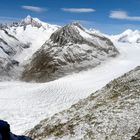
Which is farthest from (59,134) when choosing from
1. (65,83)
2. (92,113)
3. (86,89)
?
(65,83)

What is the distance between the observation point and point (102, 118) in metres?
28.4

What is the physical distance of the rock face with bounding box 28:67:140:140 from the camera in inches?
1038

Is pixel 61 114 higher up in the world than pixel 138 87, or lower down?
lower down

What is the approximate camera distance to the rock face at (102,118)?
86.5 ft

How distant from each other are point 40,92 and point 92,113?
93904 millimetres

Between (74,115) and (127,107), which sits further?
(74,115)

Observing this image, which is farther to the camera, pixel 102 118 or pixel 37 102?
pixel 37 102

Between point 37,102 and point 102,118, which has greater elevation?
point 102,118

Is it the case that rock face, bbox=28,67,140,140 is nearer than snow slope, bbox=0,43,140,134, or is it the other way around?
rock face, bbox=28,67,140,140

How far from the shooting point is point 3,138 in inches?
429

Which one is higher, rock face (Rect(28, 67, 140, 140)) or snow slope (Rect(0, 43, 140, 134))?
rock face (Rect(28, 67, 140, 140))

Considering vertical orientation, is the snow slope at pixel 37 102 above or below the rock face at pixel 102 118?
below

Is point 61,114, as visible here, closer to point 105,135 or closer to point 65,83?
point 105,135

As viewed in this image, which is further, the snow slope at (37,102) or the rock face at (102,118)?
the snow slope at (37,102)
